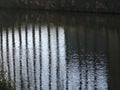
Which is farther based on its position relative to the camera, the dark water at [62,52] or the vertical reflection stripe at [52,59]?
the dark water at [62,52]

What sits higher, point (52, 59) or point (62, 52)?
point (62, 52)

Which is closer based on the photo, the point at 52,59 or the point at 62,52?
the point at 52,59

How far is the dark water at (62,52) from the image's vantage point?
1691cm

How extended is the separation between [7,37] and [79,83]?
1309 cm

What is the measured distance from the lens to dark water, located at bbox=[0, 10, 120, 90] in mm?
16906

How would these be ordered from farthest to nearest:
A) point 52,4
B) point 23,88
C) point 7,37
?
point 52,4 < point 7,37 < point 23,88

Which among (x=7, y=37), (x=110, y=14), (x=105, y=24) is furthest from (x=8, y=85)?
(x=110, y=14)

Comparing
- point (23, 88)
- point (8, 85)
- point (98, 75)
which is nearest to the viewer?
point (8, 85)

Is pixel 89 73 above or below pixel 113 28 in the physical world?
below

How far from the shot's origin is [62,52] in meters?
22.9

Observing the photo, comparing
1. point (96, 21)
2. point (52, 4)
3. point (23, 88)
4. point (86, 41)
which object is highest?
point (52, 4)

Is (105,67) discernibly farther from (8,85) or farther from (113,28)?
(113,28)

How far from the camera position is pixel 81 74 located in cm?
1788

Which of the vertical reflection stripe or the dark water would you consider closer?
the vertical reflection stripe
